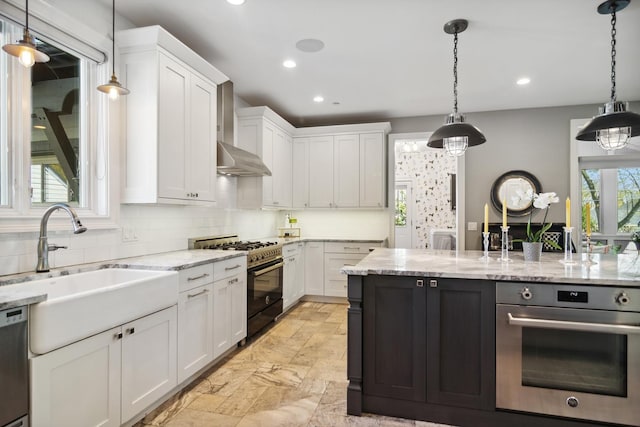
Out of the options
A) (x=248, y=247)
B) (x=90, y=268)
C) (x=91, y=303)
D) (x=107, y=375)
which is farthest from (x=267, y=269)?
(x=91, y=303)

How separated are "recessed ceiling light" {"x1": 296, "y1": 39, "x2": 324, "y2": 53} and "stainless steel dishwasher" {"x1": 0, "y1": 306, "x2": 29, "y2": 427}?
8.82 feet

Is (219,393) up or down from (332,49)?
down

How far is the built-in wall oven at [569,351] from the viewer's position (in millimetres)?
1881

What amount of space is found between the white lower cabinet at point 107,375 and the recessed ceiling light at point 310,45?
2391mm

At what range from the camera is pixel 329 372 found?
2828mm

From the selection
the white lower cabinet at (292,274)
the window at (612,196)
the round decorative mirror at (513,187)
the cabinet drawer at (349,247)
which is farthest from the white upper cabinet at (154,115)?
the window at (612,196)

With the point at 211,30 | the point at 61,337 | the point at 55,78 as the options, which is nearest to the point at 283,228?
the point at 211,30

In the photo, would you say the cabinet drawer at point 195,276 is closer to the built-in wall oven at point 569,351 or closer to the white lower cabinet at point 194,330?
the white lower cabinet at point 194,330

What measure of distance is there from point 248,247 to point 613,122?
307 centimetres

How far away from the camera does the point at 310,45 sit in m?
3.06

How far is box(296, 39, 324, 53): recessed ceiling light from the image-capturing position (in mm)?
2997

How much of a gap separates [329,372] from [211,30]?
2.96 meters

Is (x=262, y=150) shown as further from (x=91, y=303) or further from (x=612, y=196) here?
(x=612, y=196)

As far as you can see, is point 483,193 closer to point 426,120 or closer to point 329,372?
point 426,120
